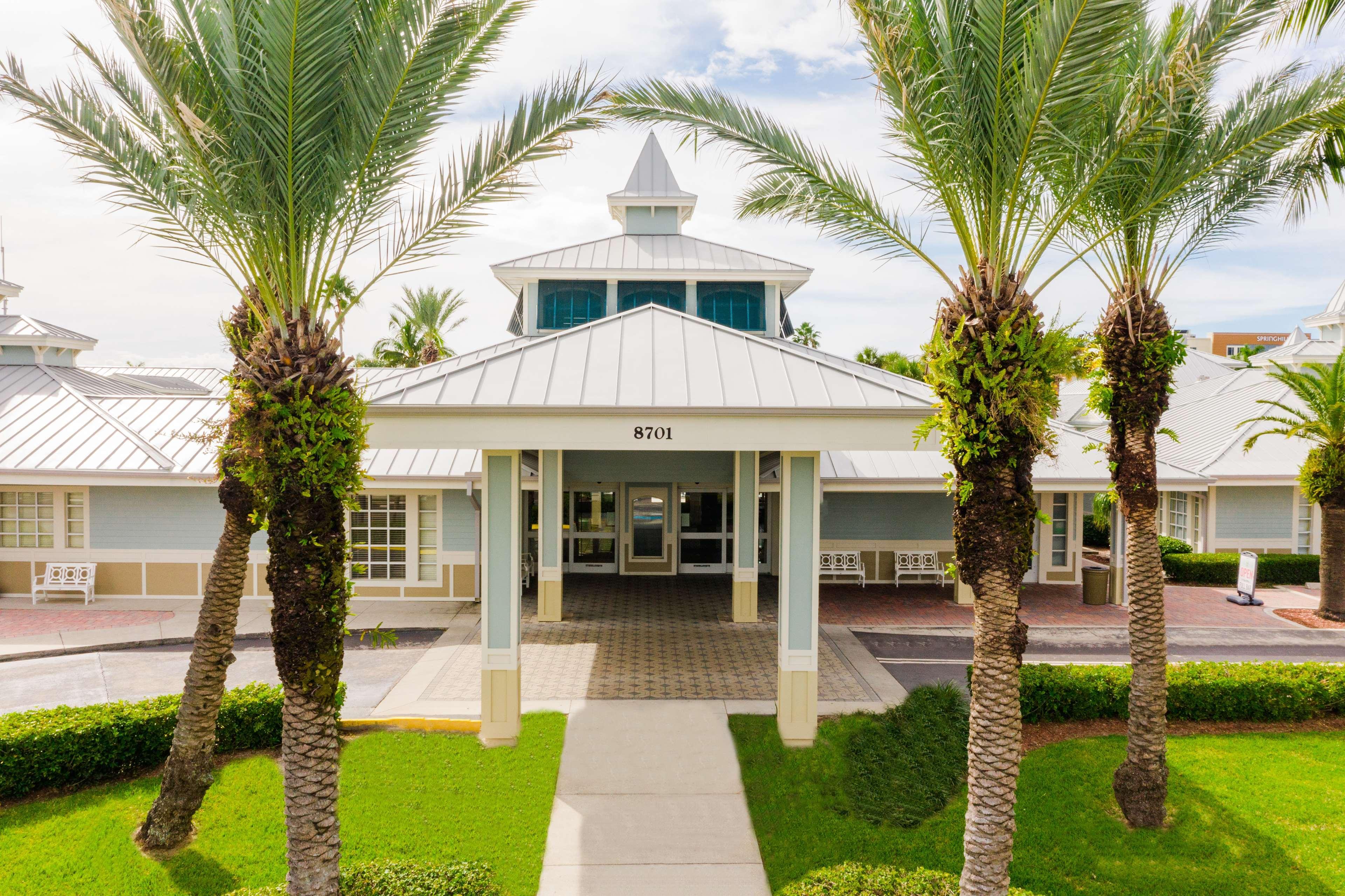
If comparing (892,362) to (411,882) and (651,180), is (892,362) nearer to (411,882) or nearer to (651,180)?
(651,180)

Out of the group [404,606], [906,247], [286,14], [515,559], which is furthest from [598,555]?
[286,14]

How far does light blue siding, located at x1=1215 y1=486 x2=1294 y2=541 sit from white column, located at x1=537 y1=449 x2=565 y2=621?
Result: 56.4ft

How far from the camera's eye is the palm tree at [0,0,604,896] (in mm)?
5477

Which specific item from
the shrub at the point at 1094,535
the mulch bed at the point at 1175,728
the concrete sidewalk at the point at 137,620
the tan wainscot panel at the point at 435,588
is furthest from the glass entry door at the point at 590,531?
the shrub at the point at 1094,535

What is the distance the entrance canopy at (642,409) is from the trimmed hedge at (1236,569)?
1431 cm

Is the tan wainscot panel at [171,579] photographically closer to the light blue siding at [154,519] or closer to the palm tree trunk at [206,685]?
the light blue siding at [154,519]

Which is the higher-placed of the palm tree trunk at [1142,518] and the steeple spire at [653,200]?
the steeple spire at [653,200]

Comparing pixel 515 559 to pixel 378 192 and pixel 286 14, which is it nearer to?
pixel 378 192

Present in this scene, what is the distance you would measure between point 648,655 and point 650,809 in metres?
5.06

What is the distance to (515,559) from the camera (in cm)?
941

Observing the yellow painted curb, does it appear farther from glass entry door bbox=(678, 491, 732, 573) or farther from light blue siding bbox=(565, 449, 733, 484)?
glass entry door bbox=(678, 491, 732, 573)

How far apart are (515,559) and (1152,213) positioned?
312 inches

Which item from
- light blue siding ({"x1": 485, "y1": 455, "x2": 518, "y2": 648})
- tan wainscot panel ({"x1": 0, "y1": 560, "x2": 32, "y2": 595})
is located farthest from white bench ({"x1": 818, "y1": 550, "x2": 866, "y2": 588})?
tan wainscot panel ({"x1": 0, "y1": 560, "x2": 32, "y2": 595})

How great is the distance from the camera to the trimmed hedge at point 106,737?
26.2 feet
